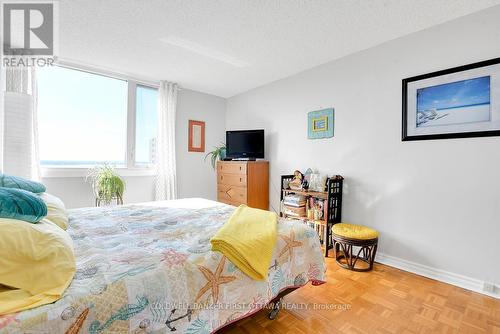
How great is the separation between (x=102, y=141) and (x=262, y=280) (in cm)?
325

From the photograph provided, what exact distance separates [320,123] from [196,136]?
2239 mm

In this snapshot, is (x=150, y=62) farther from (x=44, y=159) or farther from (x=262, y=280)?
(x=262, y=280)

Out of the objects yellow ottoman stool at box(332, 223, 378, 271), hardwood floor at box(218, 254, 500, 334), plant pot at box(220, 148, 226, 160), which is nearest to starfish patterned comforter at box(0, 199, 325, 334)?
hardwood floor at box(218, 254, 500, 334)

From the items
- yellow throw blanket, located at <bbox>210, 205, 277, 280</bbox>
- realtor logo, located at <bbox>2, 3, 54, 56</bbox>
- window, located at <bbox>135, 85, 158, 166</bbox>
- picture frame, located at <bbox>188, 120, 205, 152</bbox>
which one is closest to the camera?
yellow throw blanket, located at <bbox>210, 205, 277, 280</bbox>

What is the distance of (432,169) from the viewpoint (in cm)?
221

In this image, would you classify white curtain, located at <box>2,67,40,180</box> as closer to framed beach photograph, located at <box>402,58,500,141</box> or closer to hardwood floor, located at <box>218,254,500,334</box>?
hardwood floor, located at <box>218,254,500,334</box>

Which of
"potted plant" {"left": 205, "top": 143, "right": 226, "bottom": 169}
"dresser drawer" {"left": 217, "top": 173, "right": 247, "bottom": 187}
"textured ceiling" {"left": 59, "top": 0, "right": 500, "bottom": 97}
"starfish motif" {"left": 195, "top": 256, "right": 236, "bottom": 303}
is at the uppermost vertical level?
"textured ceiling" {"left": 59, "top": 0, "right": 500, "bottom": 97}

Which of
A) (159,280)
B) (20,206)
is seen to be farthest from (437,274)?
(20,206)

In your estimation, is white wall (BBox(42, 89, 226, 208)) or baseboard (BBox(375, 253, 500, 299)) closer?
baseboard (BBox(375, 253, 500, 299))

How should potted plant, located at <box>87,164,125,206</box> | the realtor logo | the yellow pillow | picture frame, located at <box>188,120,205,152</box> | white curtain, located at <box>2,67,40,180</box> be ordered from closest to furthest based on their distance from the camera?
1. the yellow pillow
2. the realtor logo
3. white curtain, located at <box>2,67,40,180</box>
4. potted plant, located at <box>87,164,125,206</box>
5. picture frame, located at <box>188,120,205,152</box>

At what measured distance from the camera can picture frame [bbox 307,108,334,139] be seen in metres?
2.99

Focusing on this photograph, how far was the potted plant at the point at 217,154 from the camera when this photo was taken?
4230mm

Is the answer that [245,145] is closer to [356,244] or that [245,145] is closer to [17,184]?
[356,244]

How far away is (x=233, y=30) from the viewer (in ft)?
7.52
